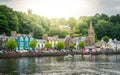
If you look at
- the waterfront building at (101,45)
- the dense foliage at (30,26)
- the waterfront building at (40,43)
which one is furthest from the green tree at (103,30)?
the waterfront building at (40,43)

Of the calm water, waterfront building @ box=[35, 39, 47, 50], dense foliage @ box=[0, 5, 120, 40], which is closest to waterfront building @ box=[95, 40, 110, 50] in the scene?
dense foliage @ box=[0, 5, 120, 40]

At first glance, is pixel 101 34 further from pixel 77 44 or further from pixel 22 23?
pixel 22 23

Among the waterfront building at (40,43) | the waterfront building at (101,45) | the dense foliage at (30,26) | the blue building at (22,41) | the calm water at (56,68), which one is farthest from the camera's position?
the waterfront building at (101,45)

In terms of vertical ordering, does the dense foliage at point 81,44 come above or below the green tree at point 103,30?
below

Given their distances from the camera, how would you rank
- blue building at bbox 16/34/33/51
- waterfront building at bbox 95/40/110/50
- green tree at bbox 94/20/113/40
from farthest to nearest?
1. green tree at bbox 94/20/113/40
2. waterfront building at bbox 95/40/110/50
3. blue building at bbox 16/34/33/51

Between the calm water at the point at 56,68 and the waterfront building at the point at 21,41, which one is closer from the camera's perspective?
the calm water at the point at 56,68

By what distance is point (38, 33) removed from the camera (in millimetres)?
166125

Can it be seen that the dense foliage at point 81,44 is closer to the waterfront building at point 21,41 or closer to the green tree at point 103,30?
the waterfront building at point 21,41

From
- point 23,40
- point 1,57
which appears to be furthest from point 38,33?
point 1,57

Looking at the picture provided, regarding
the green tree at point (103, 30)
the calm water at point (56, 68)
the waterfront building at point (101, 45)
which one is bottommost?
the calm water at point (56, 68)

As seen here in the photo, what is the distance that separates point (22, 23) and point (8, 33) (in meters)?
20.6

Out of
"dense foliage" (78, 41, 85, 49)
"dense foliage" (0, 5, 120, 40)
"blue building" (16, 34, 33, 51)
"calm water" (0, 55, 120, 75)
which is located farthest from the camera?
"dense foliage" (0, 5, 120, 40)

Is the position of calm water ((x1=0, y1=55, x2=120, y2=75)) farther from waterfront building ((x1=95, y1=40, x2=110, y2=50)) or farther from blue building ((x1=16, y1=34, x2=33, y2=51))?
waterfront building ((x1=95, y1=40, x2=110, y2=50))

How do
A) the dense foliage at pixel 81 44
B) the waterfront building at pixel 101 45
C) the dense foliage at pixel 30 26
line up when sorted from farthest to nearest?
the waterfront building at pixel 101 45, the dense foliage at pixel 30 26, the dense foliage at pixel 81 44
